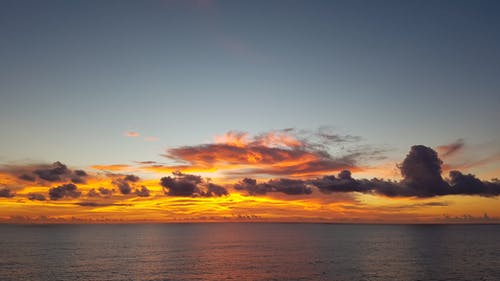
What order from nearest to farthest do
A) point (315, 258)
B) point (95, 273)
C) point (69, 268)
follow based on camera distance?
1. point (95, 273)
2. point (69, 268)
3. point (315, 258)

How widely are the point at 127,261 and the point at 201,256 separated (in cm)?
2706

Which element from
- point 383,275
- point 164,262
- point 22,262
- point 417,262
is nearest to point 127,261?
point 164,262

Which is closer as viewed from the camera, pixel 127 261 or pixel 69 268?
pixel 69 268

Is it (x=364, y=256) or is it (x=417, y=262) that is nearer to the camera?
(x=417, y=262)

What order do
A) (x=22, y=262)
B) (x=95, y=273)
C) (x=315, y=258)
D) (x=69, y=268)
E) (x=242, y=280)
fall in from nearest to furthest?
(x=242, y=280) → (x=95, y=273) → (x=69, y=268) → (x=22, y=262) → (x=315, y=258)

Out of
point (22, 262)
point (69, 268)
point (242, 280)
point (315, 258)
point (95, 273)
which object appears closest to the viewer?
point (242, 280)

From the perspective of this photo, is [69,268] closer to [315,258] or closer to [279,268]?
[279,268]

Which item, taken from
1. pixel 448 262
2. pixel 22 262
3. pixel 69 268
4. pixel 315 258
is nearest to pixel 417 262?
pixel 448 262

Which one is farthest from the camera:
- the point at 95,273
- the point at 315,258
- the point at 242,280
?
the point at 315,258

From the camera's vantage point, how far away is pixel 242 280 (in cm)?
9644

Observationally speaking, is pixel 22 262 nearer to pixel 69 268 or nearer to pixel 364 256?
pixel 69 268

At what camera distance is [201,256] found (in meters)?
147

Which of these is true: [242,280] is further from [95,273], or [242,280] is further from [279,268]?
[95,273]

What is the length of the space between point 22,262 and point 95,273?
3843 centimetres
